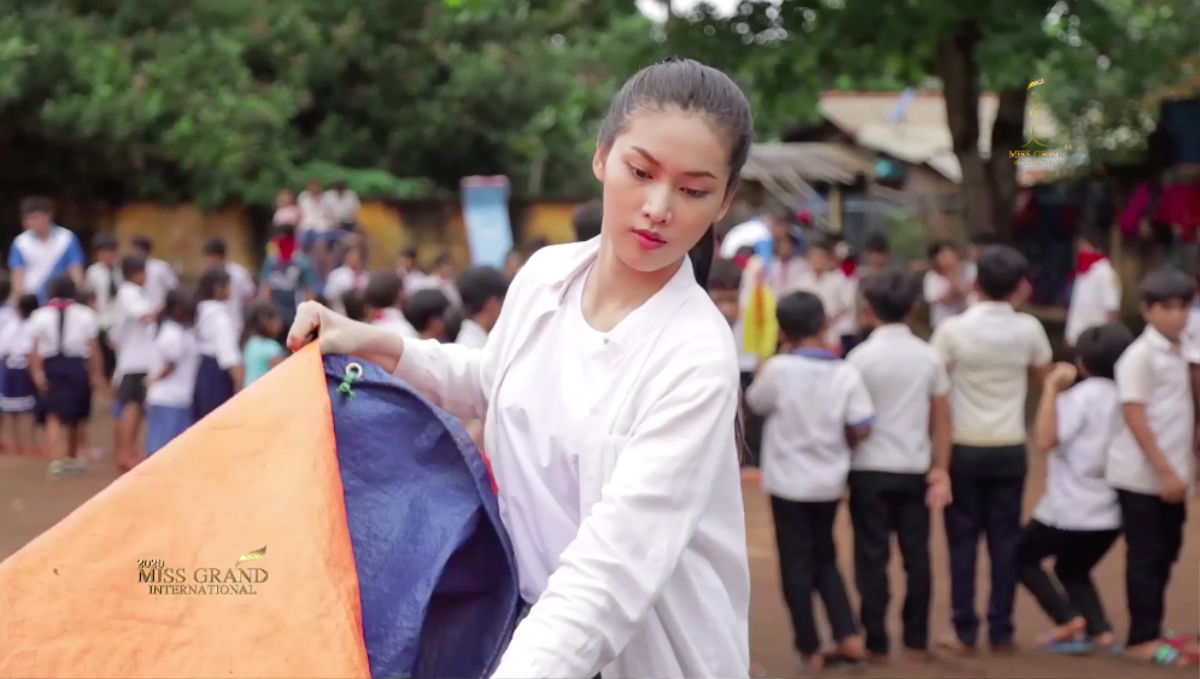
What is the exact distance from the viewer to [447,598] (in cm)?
235

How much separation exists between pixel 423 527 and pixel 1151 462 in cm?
420

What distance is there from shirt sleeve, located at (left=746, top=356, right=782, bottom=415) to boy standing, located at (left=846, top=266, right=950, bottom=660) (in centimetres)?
35

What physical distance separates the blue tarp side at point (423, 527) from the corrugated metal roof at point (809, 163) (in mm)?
18692

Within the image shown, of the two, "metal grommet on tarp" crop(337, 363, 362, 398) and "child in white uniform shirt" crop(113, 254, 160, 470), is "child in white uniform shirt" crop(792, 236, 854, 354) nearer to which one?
"child in white uniform shirt" crop(113, 254, 160, 470)

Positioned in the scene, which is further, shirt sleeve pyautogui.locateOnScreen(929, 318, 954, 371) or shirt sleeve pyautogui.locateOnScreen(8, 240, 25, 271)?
shirt sleeve pyautogui.locateOnScreen(8, 240, 25, 271)

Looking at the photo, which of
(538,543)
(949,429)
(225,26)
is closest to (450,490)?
(538,543)

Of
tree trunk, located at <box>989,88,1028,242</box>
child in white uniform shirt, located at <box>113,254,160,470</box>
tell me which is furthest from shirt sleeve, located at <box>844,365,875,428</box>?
tree trunk, located at <box>989,88,1028,242</box>

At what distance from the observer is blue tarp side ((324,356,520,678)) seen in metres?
2.24

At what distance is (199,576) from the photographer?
2.04 metres

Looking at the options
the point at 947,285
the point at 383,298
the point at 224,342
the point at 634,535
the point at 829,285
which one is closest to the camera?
the point at 634,535

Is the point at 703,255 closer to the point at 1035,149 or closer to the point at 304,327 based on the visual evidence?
the point at 304,327

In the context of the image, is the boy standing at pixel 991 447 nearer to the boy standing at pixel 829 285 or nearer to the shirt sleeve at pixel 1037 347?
the shirt sleeve at pixel 1037 347

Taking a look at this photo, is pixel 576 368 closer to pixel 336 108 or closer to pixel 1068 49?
pixel 1068 49

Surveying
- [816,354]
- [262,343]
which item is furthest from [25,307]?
[816,354]
